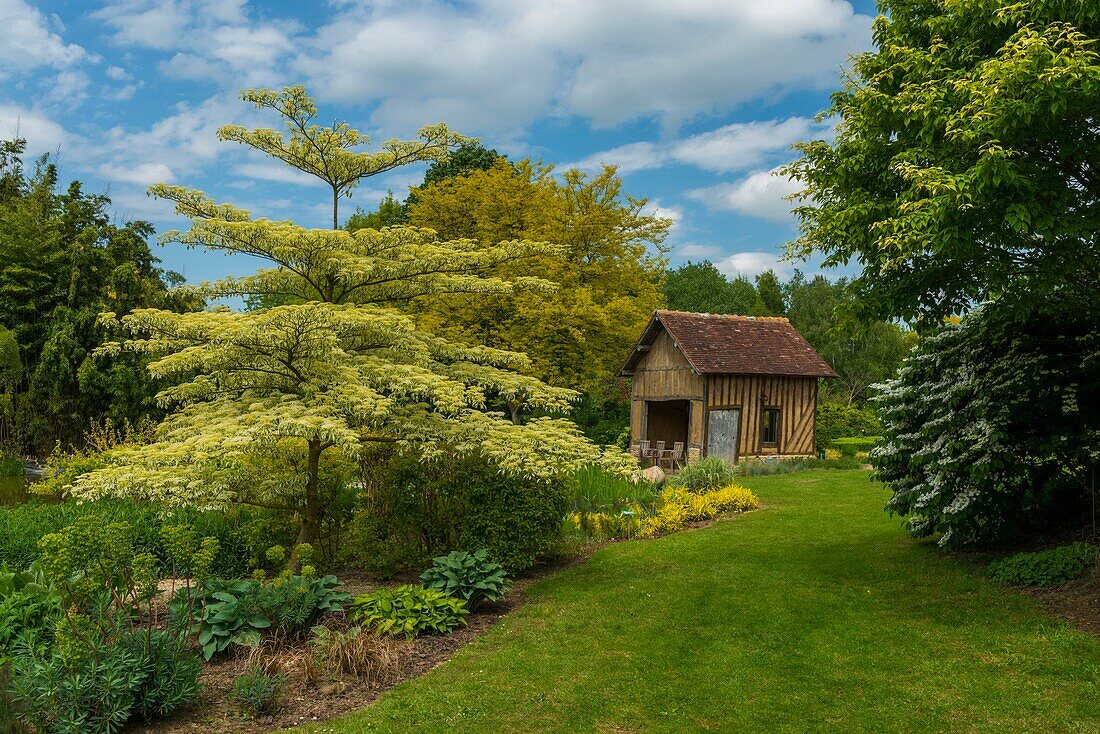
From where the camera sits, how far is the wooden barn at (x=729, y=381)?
2431 cm

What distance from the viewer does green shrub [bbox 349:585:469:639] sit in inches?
288

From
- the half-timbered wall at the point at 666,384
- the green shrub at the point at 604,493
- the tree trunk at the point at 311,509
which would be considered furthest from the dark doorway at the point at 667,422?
the tree trunk at the point at 311,509

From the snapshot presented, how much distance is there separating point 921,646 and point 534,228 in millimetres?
19152

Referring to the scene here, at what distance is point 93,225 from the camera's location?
100 feet

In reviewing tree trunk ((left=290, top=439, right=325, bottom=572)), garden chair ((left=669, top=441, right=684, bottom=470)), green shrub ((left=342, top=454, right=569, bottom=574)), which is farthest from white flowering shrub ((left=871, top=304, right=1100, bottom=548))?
garden chair ((left=669, top=441, right=684, bottom=470))

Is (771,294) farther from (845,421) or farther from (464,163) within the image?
(464,163)

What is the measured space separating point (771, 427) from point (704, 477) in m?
10.8

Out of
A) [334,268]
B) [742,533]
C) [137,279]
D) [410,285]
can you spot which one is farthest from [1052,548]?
[137,279]

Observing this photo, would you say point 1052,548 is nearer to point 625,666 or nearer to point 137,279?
point 625,666

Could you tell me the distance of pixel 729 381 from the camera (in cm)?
2450

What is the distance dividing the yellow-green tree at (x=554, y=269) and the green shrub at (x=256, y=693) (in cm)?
1713

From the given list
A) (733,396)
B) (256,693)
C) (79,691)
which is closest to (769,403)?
(733,396)

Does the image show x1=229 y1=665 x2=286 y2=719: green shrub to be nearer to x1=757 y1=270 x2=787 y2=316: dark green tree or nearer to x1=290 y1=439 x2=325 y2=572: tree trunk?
x1=290 y1=439 x2=325 y2=572: tree trunk

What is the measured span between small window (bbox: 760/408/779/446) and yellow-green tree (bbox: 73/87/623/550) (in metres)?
17.3
